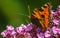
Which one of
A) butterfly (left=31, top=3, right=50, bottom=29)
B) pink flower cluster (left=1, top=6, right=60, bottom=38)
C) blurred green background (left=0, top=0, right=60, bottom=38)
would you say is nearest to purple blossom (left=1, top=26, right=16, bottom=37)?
pink flower cluster (left=1, top=6, right=60, bottom=38)

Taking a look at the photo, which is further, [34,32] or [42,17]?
[34,32]

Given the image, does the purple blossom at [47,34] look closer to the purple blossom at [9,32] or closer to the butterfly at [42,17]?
the butterfly at [42,17]

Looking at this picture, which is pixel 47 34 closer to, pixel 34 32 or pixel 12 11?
pixel 34 32

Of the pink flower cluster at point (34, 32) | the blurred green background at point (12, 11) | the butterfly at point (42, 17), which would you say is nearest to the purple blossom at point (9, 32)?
the pink flower cluster at point (34, 32)

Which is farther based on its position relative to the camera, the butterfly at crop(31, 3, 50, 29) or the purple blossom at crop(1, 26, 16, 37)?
the purple blossom at crop(1, 26, 16, 37)

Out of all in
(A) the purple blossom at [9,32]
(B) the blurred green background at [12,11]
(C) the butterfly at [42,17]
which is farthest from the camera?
(B) the blurred green background at [12,11]

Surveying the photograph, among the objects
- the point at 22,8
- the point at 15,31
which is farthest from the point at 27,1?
the point at 15,31

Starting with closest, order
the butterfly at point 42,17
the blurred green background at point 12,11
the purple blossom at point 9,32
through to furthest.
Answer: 1. the butterfly at point 42,17
2. the purple blossom at point 9,32
3. the blurred green background at point 12,11

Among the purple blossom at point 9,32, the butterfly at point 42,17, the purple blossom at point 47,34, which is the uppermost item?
the butterfly at point 42,17

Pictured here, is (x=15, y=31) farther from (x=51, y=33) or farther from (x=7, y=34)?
(x=51, y=33)

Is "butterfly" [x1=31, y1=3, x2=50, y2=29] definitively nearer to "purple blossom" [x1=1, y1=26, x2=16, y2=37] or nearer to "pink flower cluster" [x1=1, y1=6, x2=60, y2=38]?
"pink flower cluster" [x1=1, y1=6, x2=60, y2=38]

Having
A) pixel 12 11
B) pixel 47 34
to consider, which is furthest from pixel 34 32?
pixel 12 11
